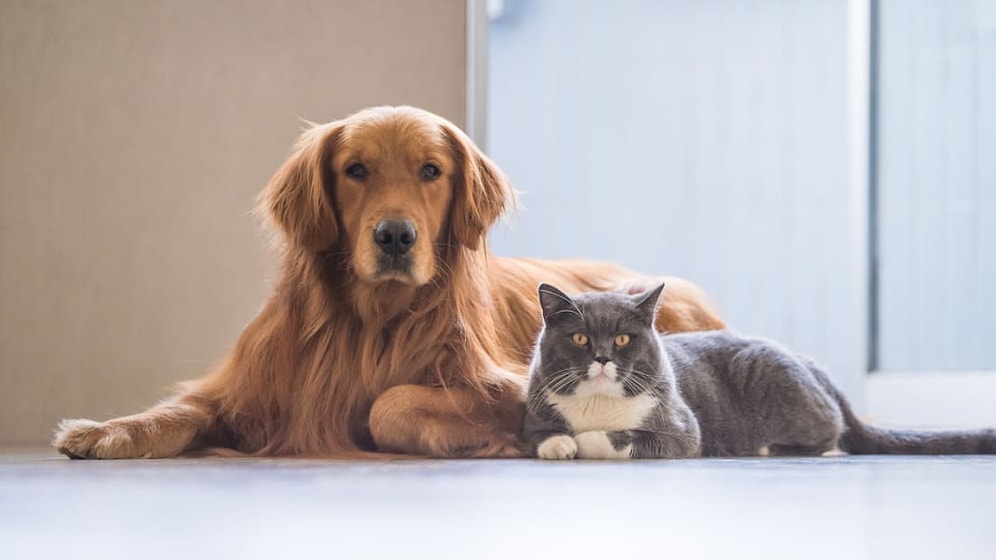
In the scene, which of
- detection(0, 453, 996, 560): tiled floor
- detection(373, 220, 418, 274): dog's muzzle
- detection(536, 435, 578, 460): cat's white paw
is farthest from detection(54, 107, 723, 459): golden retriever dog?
detection(0, 453, 996, 560): tiled floor

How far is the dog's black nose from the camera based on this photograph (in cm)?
226

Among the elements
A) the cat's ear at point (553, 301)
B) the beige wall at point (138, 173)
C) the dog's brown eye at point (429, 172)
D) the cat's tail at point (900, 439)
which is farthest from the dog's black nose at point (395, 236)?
the beige wall at point (138, 173)

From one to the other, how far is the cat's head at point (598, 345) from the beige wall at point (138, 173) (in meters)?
1.45

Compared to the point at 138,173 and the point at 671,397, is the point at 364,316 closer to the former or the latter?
the point at 671,397

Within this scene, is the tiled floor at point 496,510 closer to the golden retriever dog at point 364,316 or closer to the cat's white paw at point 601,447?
the cat's white paw at point 601,447

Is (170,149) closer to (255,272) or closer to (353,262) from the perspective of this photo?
(255,272)

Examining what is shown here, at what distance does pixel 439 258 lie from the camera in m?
2.43

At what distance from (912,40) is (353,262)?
259 cm

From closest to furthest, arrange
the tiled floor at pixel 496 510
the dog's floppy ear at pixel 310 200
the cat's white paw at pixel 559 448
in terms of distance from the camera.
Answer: the tiled floor at pixel 496 510 → the cat's white paw at pixel 559 448 → the dog's floppy ear at pixel 310 200

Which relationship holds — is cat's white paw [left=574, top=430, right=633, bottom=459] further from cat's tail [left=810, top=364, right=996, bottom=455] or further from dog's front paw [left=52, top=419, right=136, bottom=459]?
dog's front paw [left=52, top=419, right=136, bottom=459]

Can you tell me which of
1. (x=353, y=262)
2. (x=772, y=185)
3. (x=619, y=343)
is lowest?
(x=619, y=343)

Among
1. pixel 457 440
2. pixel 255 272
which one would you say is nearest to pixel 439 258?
pixel 457 440

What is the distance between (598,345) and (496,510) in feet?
2.76

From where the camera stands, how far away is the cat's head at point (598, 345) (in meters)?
2.22
